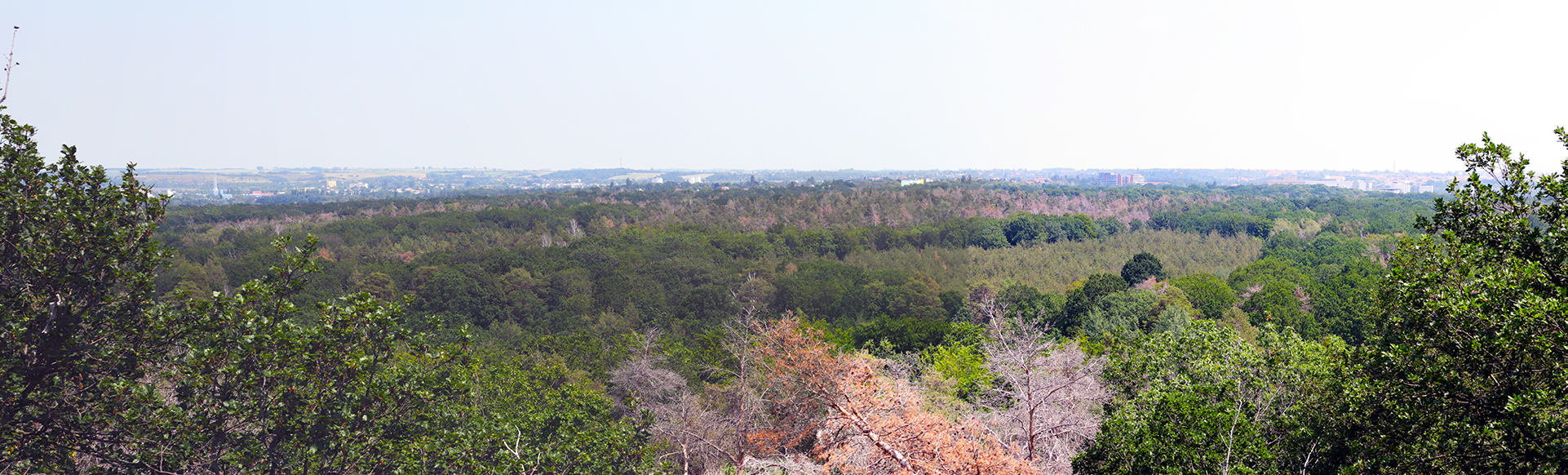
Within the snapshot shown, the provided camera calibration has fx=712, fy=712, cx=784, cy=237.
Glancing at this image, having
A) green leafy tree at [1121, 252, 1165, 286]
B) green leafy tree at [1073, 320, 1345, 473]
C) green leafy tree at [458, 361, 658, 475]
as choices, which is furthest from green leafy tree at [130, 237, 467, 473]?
green leafy tree at [1121, 252, 1165, 286]

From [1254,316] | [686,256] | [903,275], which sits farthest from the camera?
[686,256]

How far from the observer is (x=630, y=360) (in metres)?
28.3

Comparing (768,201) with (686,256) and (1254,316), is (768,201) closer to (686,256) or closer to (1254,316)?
(686,256)

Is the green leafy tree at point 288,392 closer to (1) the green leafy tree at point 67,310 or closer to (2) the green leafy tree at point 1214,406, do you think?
(1) the green leafy tree at point 67,310

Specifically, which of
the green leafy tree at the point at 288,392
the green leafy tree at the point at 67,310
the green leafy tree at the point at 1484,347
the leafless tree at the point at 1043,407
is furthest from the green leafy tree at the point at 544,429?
the green leafy tree at the point at 1484,347

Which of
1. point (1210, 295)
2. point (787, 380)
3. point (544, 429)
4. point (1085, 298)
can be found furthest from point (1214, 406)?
point (1085, 298)

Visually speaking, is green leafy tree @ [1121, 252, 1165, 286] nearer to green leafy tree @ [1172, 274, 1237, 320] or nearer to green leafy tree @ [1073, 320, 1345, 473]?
green leafy tree @ [1172, 274, 1237, 320]

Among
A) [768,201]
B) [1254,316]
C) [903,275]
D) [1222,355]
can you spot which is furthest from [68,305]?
[768,201]

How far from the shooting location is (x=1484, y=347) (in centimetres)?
748

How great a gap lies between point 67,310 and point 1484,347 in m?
18.9

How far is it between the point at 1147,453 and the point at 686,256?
52.8 m

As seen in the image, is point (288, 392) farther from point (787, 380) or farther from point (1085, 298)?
point (1085, 298)

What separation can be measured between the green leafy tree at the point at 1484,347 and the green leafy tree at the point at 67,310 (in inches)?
680

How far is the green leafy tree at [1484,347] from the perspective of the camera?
6984 mm
